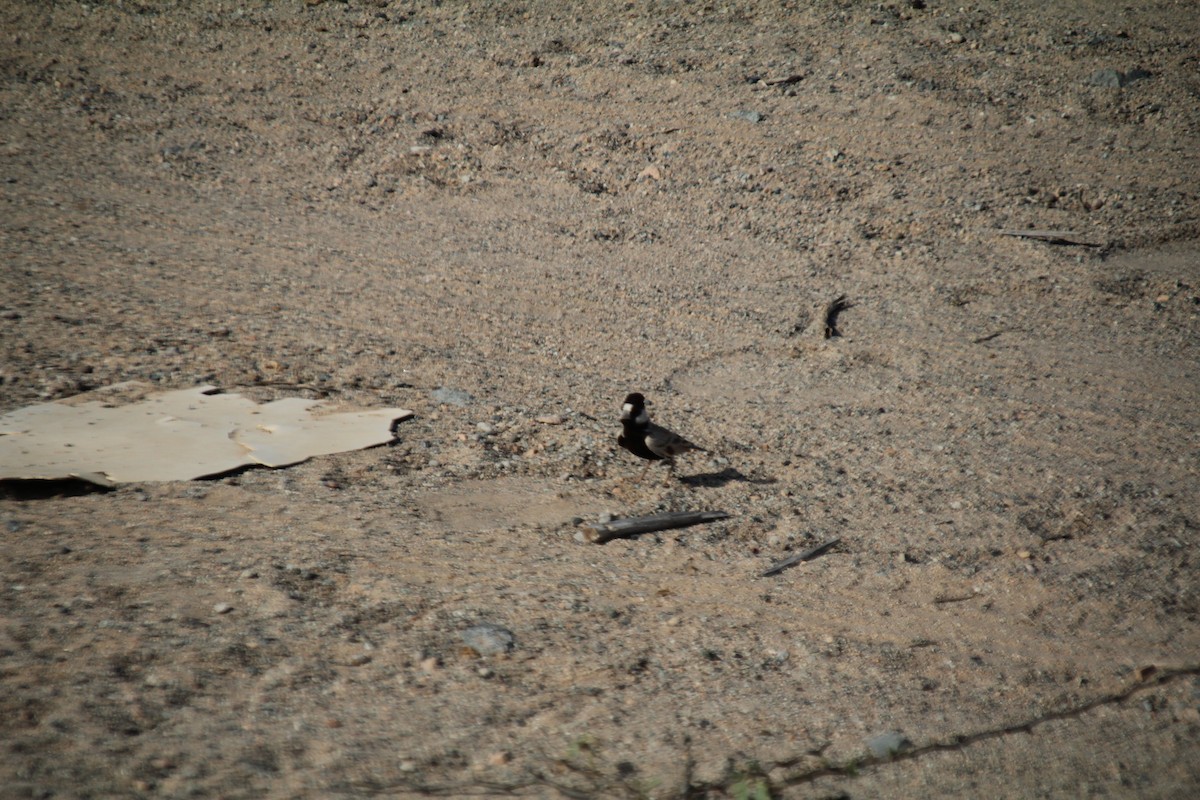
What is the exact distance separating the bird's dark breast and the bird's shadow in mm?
212

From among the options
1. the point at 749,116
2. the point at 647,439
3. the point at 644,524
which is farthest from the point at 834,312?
the point at 644,524

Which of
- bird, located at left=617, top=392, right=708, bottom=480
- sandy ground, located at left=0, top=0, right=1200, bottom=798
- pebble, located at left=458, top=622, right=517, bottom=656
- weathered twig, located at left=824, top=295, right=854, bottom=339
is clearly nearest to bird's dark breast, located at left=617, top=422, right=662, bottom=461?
bird, located at left=617, top=392, right=708, bottom=480

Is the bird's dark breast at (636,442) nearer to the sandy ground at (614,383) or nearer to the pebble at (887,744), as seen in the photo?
the sandy ground at (614,383)

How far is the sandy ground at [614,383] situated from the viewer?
2.96m

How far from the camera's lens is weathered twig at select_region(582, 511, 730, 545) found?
13.5ft

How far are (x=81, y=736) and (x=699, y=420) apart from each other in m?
3.64

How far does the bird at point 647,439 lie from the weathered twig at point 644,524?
385 mm

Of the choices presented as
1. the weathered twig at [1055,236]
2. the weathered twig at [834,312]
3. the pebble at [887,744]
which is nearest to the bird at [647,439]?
the pebble at [887,744]

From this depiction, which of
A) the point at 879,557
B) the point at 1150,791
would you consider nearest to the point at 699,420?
the point at 879,557

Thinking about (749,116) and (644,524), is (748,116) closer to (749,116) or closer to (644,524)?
(749,116)

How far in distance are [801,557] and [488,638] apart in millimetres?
1567

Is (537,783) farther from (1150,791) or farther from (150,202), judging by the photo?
(150,202)

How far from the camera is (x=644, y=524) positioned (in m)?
4.22

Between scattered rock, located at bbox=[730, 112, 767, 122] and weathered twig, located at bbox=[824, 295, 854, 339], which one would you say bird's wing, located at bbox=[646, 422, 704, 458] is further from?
scattered rock, located at bbox=[730, 112, 767, 122]
